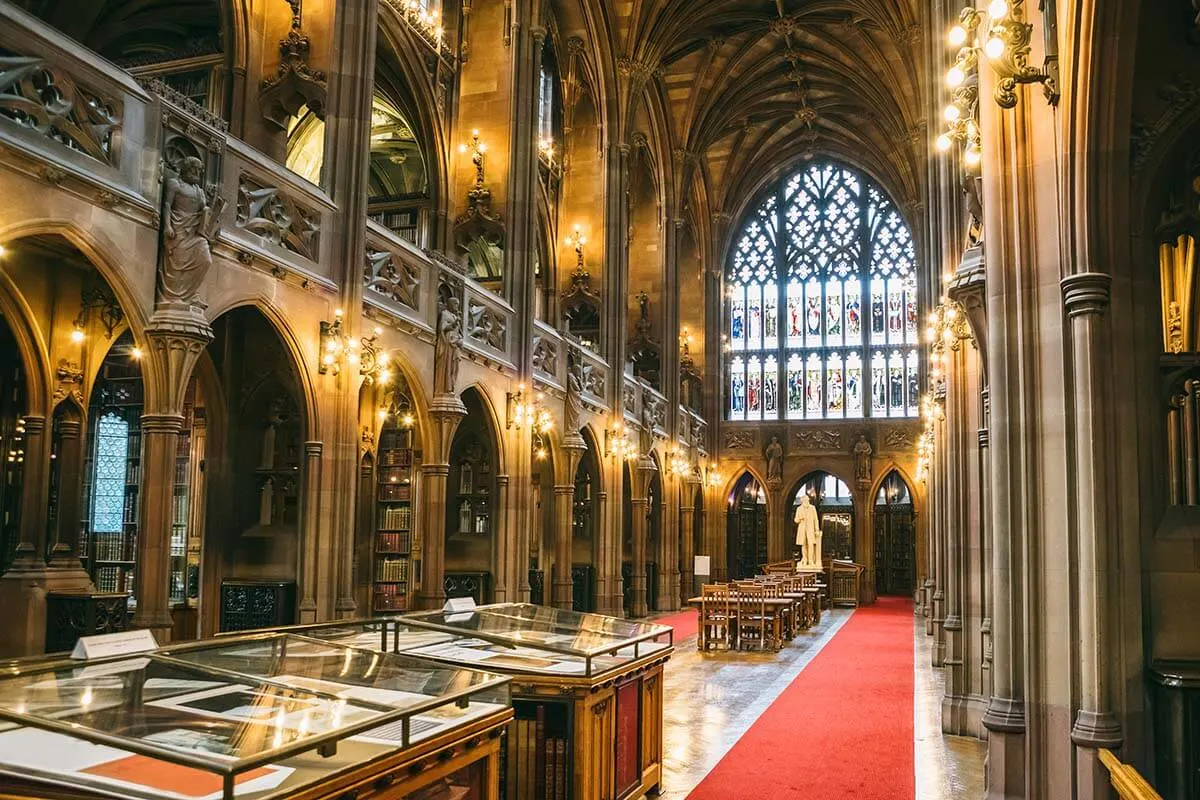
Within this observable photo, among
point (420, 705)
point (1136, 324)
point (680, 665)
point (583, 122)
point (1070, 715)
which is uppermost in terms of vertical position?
point (583, 122)

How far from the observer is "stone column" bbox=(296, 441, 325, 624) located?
10953 mm

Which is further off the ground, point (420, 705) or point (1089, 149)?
point (1089, 149)

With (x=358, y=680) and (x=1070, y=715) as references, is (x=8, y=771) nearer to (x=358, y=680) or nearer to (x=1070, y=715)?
(x=358, y=680)

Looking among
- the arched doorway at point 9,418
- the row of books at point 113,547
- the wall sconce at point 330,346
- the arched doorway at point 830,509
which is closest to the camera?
the wall sconce at point 330,346

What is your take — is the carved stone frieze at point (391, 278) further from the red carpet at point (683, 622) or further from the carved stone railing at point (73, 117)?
the red carpet at point (683, 622)

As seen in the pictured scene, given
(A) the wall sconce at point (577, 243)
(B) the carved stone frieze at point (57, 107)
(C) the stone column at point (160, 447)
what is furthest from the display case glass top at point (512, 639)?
(A) the wall sconce at point (577, 243)

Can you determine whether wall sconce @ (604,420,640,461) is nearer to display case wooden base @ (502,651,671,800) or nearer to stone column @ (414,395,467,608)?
stone column @ (414,395,467,608)

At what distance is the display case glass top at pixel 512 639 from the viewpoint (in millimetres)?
6012

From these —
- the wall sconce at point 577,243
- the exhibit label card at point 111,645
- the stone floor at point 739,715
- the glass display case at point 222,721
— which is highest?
the wall sconce at point 577,243

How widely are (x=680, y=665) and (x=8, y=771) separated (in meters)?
12.1

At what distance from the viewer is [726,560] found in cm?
3303

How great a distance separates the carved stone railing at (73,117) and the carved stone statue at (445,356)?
18.3ft

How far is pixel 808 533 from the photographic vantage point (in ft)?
87.5

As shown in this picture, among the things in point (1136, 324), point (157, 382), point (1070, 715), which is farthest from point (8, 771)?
point (157, 382)
